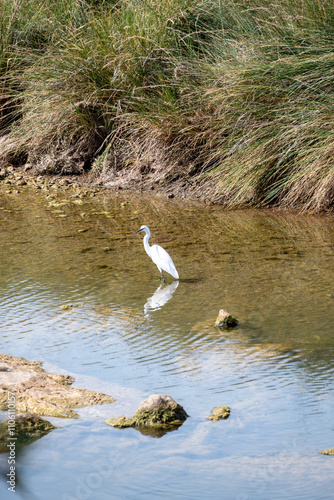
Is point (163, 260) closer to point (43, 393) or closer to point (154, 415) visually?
point (43, 393)

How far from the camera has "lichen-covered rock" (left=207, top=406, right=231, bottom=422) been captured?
8.07ft

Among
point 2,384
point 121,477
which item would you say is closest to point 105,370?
point 2,384

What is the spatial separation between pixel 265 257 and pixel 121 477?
109 inches

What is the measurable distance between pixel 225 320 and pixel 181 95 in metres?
4.05

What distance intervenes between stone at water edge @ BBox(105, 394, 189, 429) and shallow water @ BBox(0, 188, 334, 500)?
0.16 feet

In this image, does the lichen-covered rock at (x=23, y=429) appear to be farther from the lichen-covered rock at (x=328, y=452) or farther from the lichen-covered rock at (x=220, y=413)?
the lichen-covered rock at (x=328, y=452)

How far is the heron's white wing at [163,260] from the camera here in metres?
4.12

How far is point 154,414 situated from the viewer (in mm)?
2404

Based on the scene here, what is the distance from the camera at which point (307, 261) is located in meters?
4.55

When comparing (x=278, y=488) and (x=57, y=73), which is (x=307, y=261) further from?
(x=57, y=73)

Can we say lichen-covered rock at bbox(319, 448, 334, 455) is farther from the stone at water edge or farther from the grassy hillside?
the grassy hillside

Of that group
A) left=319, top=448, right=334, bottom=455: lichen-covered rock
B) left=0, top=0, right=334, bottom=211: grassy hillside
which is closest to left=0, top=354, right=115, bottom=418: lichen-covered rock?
left=319, top=448, right=334, bottom=455: lichen-covered rock

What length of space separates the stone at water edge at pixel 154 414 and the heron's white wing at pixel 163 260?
68.8 inches

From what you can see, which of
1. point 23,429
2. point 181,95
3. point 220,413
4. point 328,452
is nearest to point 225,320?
point 220,413
